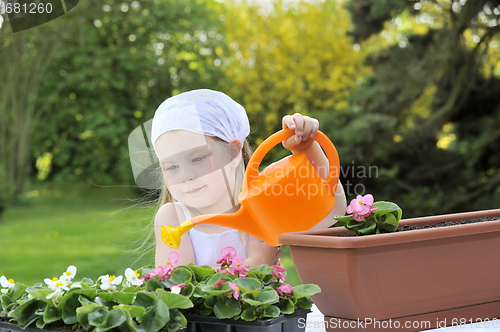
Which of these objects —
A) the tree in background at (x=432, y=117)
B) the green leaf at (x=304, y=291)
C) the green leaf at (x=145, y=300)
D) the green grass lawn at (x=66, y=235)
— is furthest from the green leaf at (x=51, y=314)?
the tree in background at (x=432, y=117)

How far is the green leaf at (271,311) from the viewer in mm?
580

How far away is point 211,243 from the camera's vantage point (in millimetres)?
1142

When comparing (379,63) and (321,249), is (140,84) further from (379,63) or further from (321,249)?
(321,249)

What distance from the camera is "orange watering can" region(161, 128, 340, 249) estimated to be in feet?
2.38

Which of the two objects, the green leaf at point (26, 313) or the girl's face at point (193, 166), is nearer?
the green leaf at point (26, 313)

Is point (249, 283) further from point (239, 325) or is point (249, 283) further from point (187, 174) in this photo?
point (187, 174)

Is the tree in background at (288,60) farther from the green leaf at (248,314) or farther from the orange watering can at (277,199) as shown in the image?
the green leaf at (248,314)

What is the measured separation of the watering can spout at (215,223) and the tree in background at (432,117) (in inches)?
124

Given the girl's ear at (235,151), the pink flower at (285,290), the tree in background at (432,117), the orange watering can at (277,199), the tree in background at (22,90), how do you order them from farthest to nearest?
the tree in background at (22,90) → the tree in background at (432,117) → the girl's ear at (235,151) → the orange watering can at (277,199) → the pink flower at (285,290)

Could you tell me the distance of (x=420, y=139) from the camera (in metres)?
4.04

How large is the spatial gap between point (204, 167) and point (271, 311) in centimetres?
49

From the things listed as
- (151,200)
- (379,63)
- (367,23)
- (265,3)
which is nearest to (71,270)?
(151,200)

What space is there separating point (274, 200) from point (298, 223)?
72 millimetres

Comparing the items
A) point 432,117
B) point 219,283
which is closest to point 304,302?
point 219,283
